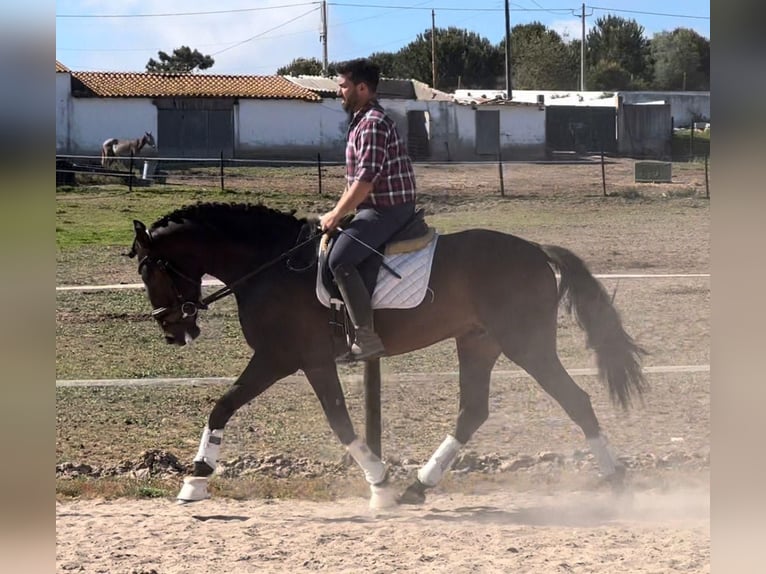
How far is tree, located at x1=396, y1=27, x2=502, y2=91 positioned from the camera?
627 inches

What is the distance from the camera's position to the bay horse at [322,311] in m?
5.51

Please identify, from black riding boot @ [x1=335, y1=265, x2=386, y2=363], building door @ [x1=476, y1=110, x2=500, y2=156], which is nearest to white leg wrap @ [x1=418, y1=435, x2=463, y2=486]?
black riding boot @ [x1=335, y1=265, x2=386, y2=363]

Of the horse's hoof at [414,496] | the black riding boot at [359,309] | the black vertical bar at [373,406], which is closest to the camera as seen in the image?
the black riding boot at [359,309]

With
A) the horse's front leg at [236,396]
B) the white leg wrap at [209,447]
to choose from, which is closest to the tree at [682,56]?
the horse's front leg at [236,396]

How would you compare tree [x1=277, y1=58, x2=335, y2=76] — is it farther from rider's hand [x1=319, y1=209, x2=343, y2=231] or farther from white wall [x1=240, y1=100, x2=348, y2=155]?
rider's hand [x1=319, y1=209, x2=343, y2=231]

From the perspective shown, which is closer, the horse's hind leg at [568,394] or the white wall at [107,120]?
the horse's hind leg at [568,394]

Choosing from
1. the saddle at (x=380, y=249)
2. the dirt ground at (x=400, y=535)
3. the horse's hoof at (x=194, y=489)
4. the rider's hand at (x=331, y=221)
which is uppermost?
the rider's hand at (x=331, y=221)

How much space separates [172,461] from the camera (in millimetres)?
6473

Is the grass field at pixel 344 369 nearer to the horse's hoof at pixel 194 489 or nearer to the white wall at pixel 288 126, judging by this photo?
the horse's hoof at pixel 194 489

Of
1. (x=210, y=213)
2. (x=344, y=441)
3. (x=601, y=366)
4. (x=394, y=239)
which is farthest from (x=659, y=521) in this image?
(x=210, y=213)

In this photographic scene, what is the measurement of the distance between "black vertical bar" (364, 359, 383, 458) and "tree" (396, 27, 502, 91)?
32.0 ft

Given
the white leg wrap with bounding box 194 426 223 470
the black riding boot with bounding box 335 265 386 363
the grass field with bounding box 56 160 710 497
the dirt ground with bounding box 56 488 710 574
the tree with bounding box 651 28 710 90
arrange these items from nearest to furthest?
the dirt ground with bounding box 56 488 710 574 < the black riding boot with bounding box 335 265 386 363 < the white leg wrap with bounding box 194 426 223 470 < the grass field with bounding box 56 160 710 497 < the tree with bounding box 651 28 710 90

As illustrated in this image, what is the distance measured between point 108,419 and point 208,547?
8.91ft
